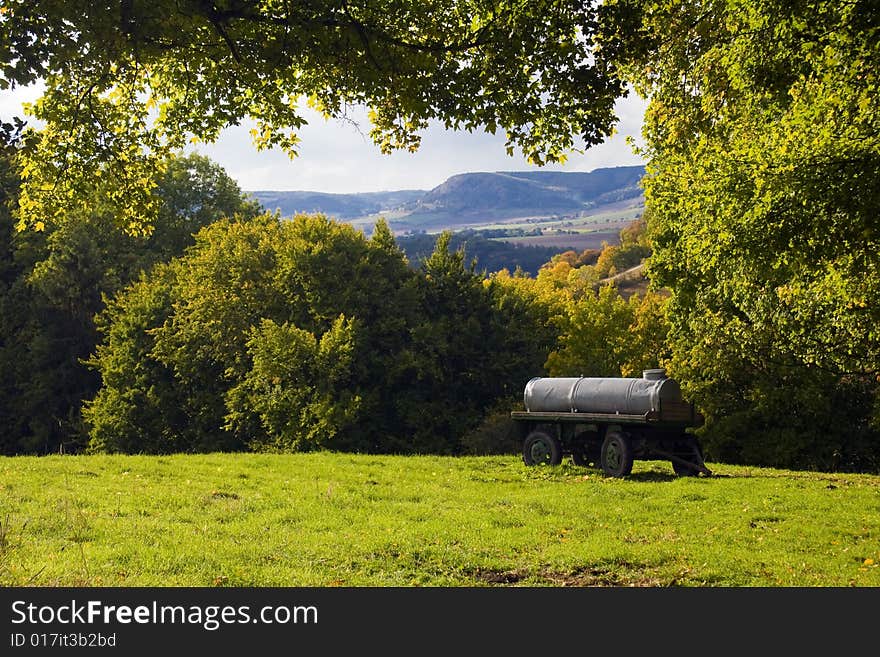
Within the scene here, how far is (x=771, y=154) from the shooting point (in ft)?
46.0

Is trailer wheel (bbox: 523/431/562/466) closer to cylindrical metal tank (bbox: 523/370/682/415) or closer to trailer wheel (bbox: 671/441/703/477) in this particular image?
cylindrical metal tank (bbox: 523/370/682/415)

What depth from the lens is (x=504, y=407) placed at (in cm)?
4562

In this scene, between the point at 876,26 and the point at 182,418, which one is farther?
the point at 182,418

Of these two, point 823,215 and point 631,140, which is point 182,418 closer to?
Answer: point 631,140

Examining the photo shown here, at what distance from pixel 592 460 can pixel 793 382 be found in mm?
16782

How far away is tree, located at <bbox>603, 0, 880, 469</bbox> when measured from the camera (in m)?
12.2

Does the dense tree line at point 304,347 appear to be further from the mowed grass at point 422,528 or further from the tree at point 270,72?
the tree at point 270,72

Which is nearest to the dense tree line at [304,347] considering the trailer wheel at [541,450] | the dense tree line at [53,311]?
the dense tree line at [53,311]

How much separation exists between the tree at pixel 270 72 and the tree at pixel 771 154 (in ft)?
3.66

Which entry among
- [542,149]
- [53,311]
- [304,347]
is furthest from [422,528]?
[53,311]

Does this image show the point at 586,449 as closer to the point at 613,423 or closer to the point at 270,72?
the point at 613,423

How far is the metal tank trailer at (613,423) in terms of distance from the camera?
20.3m

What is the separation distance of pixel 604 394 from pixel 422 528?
9.39m

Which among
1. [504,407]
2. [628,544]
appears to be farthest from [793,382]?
[628,544]
